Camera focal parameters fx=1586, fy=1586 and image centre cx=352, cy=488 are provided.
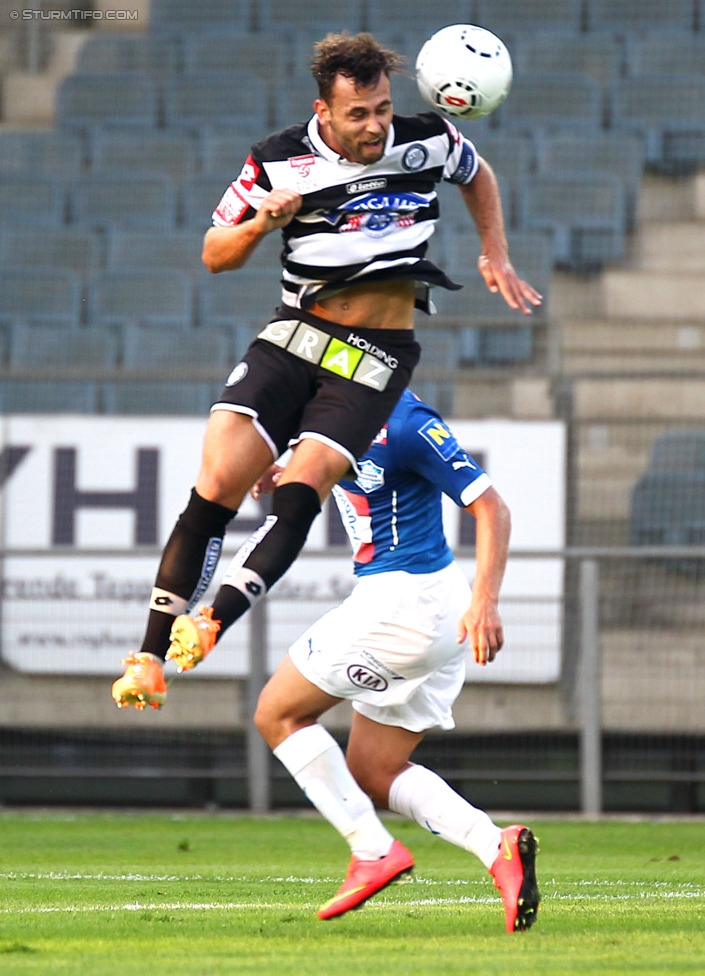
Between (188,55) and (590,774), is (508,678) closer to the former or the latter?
(590,774)

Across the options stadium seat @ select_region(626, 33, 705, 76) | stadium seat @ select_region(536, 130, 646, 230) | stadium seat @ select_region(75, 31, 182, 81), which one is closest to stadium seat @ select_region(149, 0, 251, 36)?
stadium seat @ select_region(75, 31, 182, 81)

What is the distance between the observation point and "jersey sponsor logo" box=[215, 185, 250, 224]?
184 inches

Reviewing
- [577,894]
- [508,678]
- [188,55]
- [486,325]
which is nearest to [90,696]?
[508,678]

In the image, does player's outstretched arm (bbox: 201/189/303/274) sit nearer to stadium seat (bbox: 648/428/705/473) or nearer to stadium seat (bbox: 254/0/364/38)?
stadium seat (bbox: 648/428/705/473)

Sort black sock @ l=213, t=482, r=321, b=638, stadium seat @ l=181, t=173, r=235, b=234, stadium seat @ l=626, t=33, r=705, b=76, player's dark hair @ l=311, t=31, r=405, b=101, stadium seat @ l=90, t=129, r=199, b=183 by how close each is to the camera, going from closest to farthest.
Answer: black sock @ l=213, t=482, r=321, b=638 < player's dark hair @ l=311, t=31, r=405, b=101 < stadium seat @ l=181, t=173, r=235, b=234 < stadium seat @ l=90, t=129, r=199, b=183 < stadium seat @ l=626, t=33, r=705, b=76

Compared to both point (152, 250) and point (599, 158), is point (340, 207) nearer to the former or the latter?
point (152, 250)

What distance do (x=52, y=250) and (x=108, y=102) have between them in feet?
7.89

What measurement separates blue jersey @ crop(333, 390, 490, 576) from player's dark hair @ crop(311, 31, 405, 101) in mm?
1022

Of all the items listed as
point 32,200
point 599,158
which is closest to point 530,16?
point 599,158

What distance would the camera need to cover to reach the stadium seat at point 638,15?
16031mm

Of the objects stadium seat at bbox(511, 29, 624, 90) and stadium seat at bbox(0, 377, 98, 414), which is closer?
stadium seat at bbox(0, 377, 98, 414)

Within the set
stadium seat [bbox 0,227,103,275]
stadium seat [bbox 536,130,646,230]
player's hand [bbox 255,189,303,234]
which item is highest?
stadium seat [bbox 536,130,646,230]

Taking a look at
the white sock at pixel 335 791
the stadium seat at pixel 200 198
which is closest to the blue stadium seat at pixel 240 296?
the stadium seat at pixel 200 198

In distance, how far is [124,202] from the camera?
1475 cm
